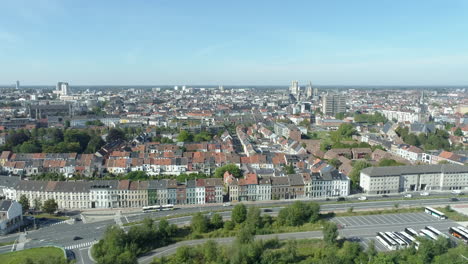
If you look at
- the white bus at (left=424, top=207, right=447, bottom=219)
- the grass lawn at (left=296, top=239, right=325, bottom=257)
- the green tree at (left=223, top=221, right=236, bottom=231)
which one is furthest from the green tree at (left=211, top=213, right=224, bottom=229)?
the white bus at (left=424, top=207, right=447, bottom=219)

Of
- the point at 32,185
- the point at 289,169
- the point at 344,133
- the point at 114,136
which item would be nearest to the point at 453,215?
the point at 289,169

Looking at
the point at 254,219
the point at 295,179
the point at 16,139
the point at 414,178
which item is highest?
the point at 16,139

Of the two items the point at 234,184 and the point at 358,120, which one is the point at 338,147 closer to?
the point at 234,184

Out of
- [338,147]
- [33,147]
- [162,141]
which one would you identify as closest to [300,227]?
[338,147]

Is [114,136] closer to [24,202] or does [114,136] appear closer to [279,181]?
[24,202]

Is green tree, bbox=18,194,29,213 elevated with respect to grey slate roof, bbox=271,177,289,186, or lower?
lower

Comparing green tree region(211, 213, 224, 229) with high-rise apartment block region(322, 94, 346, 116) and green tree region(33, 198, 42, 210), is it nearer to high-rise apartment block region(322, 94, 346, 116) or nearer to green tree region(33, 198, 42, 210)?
green tree region(33, 198, 42, 210)
